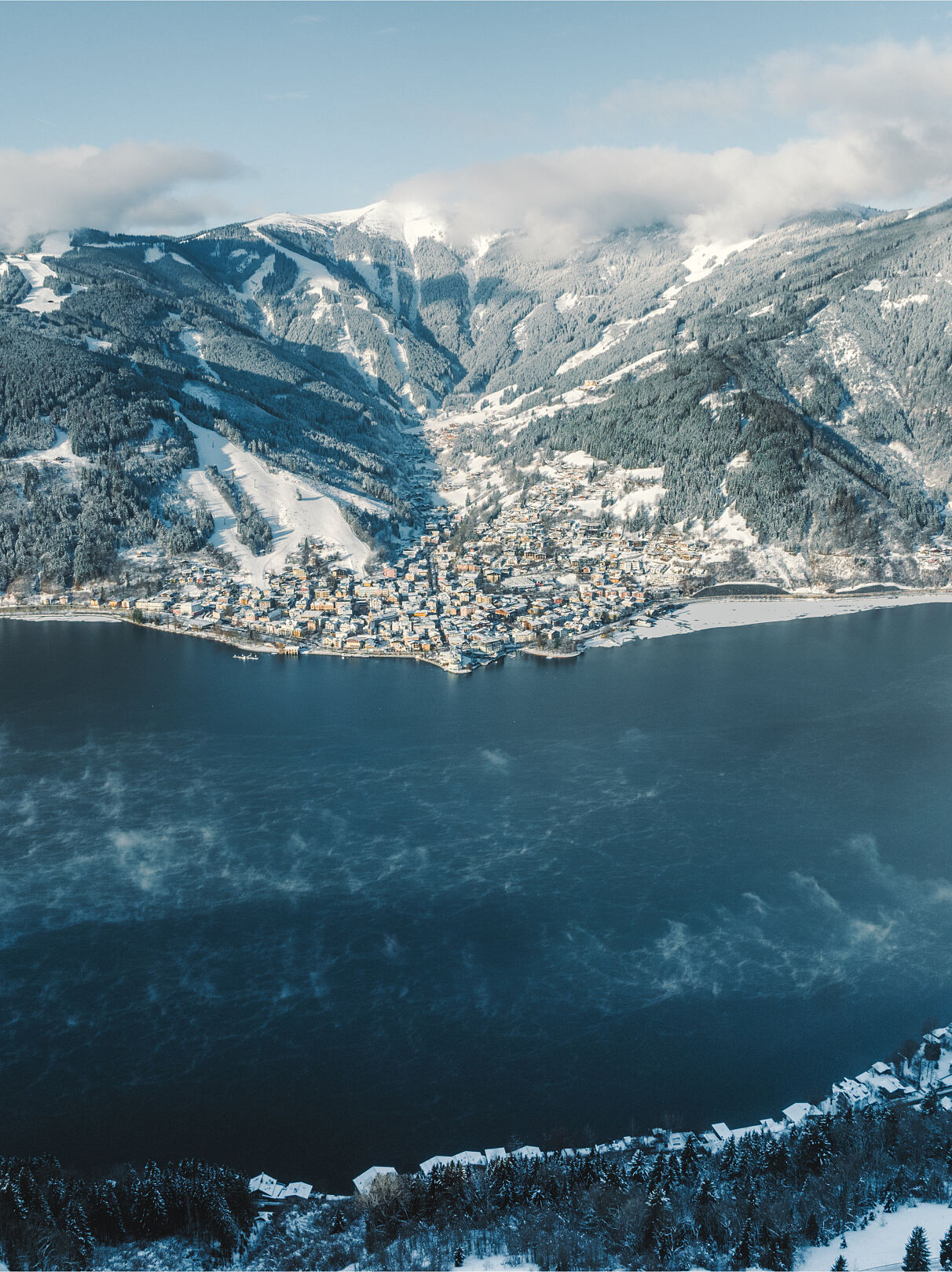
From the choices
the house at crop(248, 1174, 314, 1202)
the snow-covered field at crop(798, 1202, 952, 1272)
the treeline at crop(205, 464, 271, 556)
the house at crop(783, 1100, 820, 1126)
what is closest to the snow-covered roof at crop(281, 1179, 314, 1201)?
the house at crop(248, 1174, 314, 1202)

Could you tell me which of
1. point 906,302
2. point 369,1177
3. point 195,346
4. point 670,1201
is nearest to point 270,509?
point 195,346

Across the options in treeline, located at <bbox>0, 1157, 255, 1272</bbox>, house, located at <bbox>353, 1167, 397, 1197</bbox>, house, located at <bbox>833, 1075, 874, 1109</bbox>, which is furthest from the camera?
house, located at <bbox>833, 1075, 874, 1109</bbox>

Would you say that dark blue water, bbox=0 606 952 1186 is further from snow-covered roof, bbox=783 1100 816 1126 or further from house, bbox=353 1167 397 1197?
house, bbox=353 1167 397 1197

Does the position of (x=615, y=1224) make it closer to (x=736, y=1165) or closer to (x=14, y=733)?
(x=736, y=1165)

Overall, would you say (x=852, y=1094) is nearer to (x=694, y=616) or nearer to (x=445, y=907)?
(x=445, y=907)

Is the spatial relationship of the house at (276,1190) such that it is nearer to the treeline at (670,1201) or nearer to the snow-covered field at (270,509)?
the treeline at (670,1201)
